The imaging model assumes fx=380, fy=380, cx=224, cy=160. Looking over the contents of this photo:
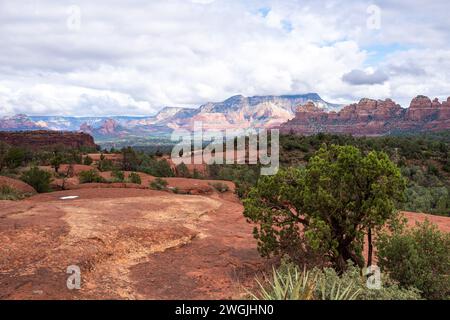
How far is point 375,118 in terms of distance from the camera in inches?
6225

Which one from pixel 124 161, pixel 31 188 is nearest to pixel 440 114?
pixel 124 161

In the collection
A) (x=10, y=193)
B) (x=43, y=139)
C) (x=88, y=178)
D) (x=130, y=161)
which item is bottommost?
(x=130, y=161)

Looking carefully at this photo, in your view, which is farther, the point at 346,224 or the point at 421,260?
the point at 346,224

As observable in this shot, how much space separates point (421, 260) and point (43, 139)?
97.6 meters

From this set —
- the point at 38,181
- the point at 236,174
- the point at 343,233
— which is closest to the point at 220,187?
the point at 236,174

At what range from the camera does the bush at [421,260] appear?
7637 millimetres

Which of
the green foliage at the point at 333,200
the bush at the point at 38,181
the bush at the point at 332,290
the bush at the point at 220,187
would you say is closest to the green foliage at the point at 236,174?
the bush at the point at 220,187

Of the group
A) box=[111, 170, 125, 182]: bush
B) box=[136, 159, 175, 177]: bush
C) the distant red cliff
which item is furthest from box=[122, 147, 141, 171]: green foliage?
the distant red cliff

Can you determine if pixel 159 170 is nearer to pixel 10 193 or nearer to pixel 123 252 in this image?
pixel 10 193

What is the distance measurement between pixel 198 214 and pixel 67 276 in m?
7.42

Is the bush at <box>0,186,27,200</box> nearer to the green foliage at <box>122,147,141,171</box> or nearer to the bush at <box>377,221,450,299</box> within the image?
the bush at <box>377,221,450,299</box>

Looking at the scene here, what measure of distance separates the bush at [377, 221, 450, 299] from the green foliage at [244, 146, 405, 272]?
58 centimetres

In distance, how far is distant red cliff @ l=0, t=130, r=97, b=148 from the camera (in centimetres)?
8731

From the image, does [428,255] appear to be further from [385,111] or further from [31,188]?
[385,111]
